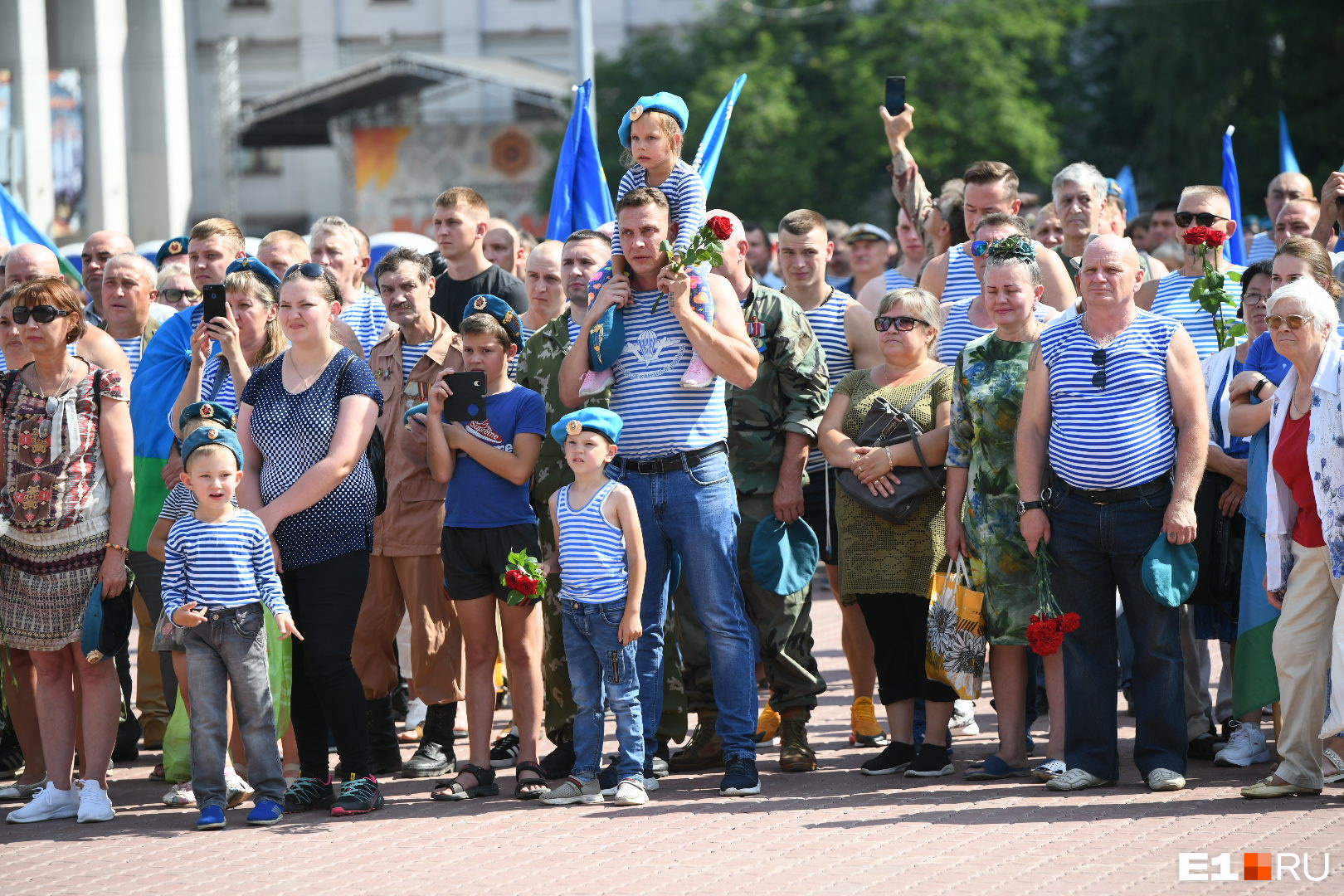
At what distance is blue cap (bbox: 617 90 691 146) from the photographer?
6.70 m

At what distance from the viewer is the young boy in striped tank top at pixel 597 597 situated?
6531mm

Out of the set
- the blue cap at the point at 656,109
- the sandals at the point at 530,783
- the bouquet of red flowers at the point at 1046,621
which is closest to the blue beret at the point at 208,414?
the sandals at the point at 530,783

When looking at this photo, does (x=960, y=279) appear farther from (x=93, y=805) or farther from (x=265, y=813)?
(x=93, y=805)

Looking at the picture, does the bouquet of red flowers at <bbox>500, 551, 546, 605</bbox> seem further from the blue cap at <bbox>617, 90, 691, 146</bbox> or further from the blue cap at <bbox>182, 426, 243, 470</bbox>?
the blue cap at <bbox>617, 90, 691, 146</bbox>

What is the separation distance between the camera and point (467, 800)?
270 inches

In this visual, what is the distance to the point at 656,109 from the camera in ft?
22.2

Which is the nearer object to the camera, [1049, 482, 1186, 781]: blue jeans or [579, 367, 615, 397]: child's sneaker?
[1049, 482, 1186, 781]: blue jeans

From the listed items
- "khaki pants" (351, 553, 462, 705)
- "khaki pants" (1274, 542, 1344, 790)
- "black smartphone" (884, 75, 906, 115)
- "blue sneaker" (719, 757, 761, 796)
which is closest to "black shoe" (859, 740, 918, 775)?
"blue sneaker" (719, 757, 761, 796)

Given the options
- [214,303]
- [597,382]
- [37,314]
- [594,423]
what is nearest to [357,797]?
[594,423]

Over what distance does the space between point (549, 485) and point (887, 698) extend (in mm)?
1760

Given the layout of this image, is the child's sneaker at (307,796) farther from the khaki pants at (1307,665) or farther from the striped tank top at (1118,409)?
the khaki pants at (1307,665)

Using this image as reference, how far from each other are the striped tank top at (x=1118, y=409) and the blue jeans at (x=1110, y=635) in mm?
129

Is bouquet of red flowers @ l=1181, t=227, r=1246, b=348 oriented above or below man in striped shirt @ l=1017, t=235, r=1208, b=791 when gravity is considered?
above

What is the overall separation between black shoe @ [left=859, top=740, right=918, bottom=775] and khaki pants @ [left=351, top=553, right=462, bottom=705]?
74.7 inches
